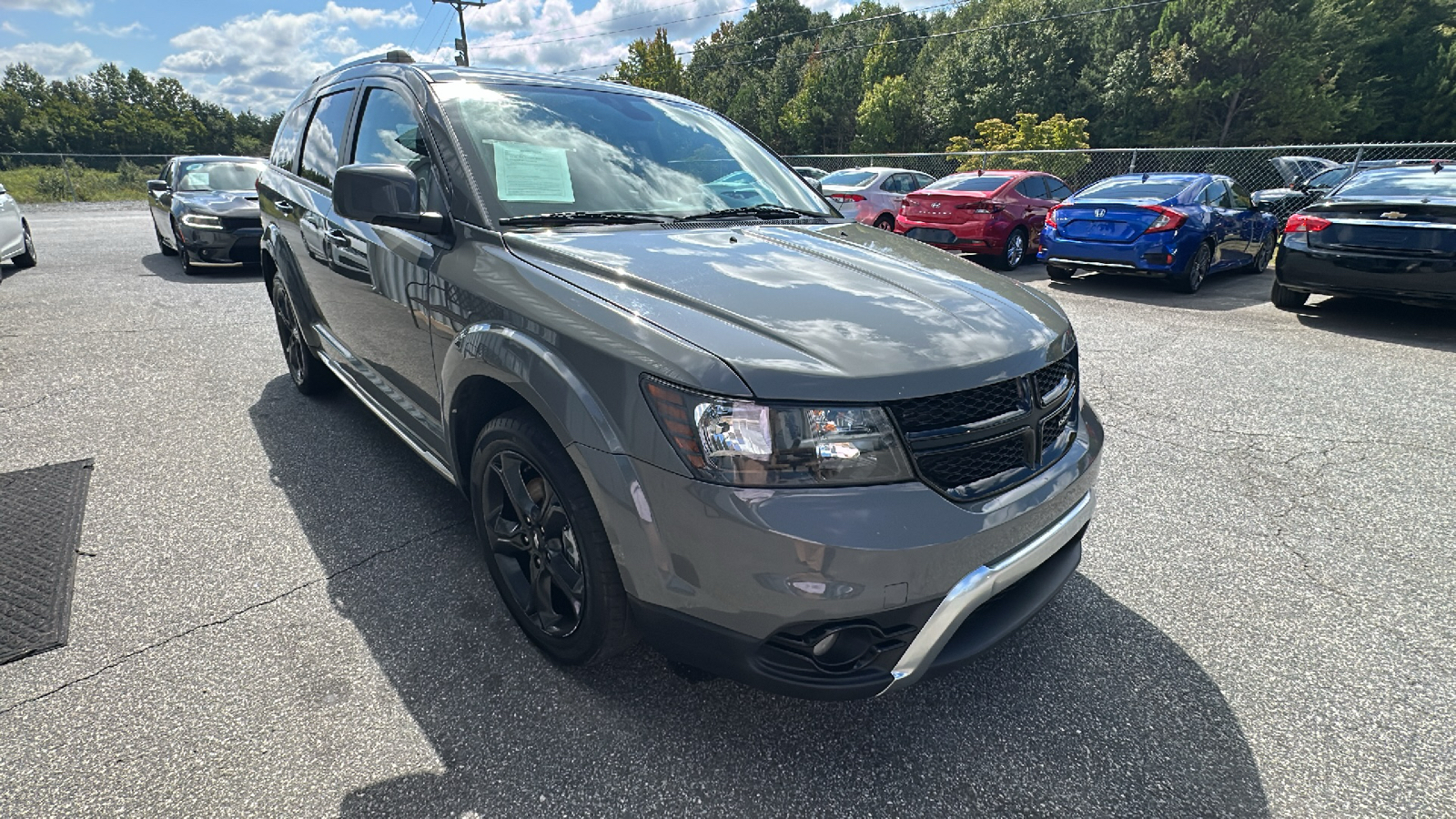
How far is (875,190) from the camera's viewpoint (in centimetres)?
1278

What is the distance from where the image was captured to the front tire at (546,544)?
6.34 feet

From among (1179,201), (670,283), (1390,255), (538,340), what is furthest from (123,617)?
(1179,201)

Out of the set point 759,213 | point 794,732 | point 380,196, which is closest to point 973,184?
point 759,213

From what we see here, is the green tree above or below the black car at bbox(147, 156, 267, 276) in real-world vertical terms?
above

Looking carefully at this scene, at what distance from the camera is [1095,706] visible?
7.13 feet

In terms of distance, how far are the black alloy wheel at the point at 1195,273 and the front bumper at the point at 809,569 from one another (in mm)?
8330

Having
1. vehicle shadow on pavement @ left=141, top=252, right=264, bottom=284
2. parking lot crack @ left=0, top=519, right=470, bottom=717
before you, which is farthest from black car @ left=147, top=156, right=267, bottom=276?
parking lot crack @ left=0, top=519, right=470, bottom=717

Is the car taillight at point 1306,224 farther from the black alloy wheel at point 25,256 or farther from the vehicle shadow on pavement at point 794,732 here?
the black alloy wheel at point 25,256

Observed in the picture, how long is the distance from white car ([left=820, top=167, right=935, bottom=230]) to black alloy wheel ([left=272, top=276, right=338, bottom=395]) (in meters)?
9.16

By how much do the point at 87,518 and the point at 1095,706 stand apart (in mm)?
3954

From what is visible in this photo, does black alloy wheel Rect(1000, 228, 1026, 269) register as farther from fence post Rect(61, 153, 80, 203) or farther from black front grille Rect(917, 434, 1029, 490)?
fence post Rect(61, 153, 80, 203)

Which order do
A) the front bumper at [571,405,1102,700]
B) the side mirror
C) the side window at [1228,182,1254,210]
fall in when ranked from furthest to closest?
the side window at [1228,182,1254,210], the side mirror, the front bumper at [571,405,1102,700]

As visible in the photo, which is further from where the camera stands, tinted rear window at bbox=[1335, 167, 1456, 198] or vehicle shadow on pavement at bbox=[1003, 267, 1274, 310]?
vehicle shadow on pavement at bbox=[1003, 267, 1274, 310]

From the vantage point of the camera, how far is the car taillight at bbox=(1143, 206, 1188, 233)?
8.44 m
